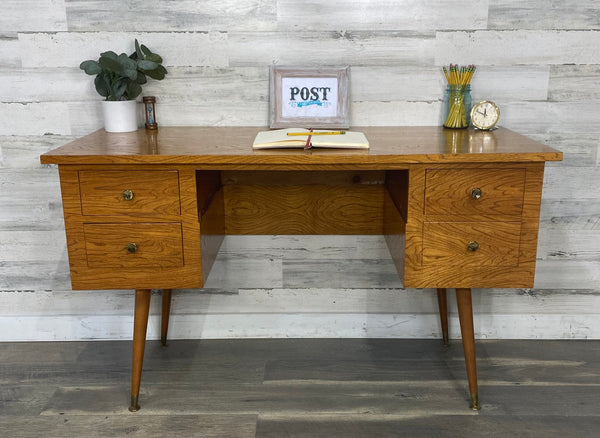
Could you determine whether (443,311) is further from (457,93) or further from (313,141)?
(313,141)

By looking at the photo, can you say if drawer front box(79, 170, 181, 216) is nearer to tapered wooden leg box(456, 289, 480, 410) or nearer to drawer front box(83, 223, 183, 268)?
drawer front box(83, 223, 183, 268)

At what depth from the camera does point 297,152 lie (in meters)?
1.44

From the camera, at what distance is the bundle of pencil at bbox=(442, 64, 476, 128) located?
69.7 inches

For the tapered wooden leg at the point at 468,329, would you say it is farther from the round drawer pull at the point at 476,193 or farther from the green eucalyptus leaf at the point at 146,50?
the green eucalyptus leaf at the point at 146,50

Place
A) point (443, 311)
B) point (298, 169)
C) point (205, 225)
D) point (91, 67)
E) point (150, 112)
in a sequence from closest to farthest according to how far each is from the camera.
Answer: point (298, 169) < point (205, 225) < point (91, 67) < point (150, 112) < point (443, 311)

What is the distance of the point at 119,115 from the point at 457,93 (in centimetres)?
107

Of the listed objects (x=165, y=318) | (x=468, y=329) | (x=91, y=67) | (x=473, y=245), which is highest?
(x=91, y=67)

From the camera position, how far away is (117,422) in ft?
5.36

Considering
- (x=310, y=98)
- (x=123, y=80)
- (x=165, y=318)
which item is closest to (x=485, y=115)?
(x=310, y=98)

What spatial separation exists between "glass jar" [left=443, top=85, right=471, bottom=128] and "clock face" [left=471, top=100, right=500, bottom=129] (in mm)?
54

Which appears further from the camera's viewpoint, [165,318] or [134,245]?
[165,318]

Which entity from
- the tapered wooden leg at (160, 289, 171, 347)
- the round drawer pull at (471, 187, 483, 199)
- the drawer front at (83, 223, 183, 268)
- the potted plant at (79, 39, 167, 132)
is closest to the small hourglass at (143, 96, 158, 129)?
the potted plant at (79, 39, 167, 132)

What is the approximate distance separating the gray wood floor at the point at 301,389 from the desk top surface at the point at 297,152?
A: 76 cm

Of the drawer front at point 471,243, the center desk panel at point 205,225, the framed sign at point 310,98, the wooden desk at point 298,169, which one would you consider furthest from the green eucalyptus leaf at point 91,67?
the drawer front at point 471,243
